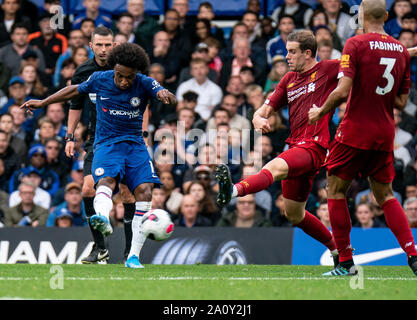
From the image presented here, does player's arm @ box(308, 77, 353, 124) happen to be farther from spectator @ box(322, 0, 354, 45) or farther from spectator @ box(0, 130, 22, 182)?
spectator @ box(0, 130, 22, 182)

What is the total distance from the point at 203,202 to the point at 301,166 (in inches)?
196

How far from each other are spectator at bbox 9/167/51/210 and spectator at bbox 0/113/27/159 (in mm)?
574

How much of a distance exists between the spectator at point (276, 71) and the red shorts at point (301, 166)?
20.4 feet

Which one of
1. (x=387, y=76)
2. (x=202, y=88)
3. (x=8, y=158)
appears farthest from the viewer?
(x=202, y=88)

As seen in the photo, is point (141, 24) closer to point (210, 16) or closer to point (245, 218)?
point (210, 16)

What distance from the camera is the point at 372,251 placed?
39.5 feet

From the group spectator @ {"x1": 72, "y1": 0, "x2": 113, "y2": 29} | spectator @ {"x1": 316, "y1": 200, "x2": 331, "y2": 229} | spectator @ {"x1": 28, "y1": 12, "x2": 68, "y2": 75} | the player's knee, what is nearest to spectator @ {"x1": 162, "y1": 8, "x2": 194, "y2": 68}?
spectator @ {"x1": 72, "y1": 0, "x2": 113, "y2": 29}

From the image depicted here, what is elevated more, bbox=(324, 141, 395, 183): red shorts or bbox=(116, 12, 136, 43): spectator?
bbox=(116, 12, 136, 43): spectator

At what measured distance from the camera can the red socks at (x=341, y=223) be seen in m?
8.24

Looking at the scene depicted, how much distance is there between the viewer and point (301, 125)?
894 cm

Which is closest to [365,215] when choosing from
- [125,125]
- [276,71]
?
[276,71]

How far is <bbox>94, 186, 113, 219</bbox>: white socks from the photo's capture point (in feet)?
27.6

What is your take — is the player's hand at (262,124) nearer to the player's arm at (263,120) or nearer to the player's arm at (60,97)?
the player's arm at (263,120)

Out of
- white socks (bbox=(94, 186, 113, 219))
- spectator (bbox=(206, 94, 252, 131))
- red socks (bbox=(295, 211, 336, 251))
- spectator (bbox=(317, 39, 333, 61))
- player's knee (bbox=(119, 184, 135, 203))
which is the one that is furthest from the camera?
spectator (bbox=(317, 39, 333, 61))
